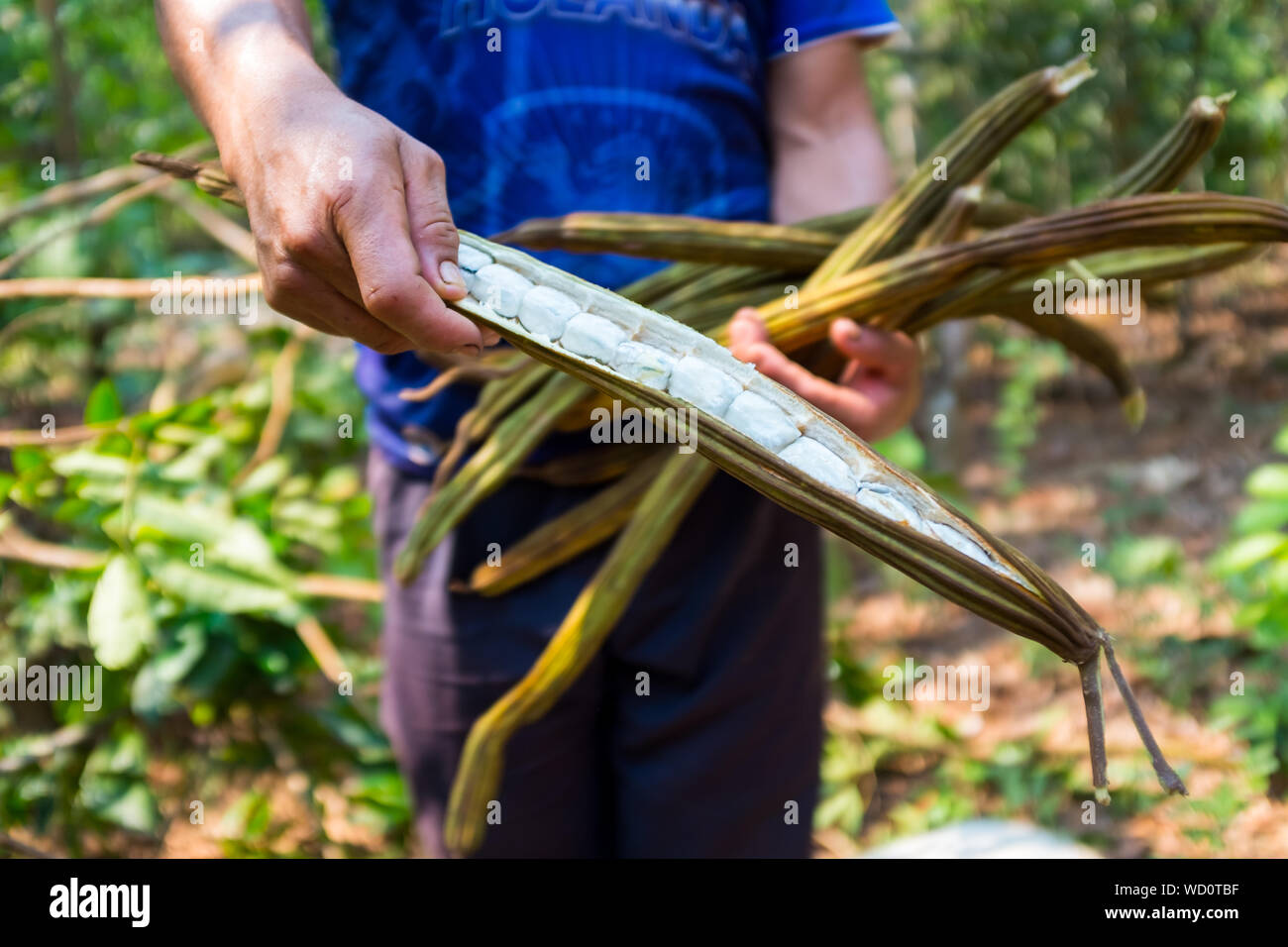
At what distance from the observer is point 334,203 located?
55 centimetres

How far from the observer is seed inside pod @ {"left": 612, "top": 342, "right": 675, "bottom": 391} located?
1.87ft


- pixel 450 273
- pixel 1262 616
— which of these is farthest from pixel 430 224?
pixel 1262 616

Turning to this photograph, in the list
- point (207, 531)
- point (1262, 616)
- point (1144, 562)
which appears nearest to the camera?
point (207, 531)

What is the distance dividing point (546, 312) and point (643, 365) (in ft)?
0.22

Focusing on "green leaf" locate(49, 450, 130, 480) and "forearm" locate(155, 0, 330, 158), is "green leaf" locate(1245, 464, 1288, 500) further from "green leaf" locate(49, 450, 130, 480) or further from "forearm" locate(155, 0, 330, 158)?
"green leaf" locate(49, 450, 130, 480)

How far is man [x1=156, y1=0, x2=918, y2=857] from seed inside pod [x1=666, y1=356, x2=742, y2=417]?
0.20 m

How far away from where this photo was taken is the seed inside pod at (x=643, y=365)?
0.57m

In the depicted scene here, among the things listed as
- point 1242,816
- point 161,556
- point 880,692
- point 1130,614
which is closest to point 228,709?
point 161,556

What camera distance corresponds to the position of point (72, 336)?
1.86 meters

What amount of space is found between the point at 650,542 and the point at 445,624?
0.93ft

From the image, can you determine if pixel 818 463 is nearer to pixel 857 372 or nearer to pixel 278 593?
pixel 857 372

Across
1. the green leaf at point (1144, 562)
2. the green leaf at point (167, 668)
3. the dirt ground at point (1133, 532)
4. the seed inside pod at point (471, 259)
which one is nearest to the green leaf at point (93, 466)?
the green leaf at point (167, 668)

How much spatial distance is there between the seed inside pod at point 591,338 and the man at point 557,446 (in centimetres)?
22

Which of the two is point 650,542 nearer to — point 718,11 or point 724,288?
point 724,288
